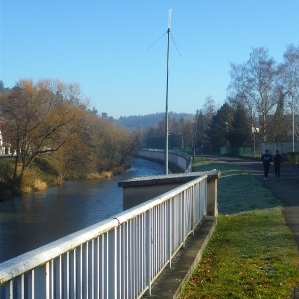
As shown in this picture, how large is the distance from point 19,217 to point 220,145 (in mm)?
73251

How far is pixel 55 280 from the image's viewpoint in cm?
296

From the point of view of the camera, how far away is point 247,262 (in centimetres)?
757

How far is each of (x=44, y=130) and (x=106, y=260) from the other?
44.4 metres

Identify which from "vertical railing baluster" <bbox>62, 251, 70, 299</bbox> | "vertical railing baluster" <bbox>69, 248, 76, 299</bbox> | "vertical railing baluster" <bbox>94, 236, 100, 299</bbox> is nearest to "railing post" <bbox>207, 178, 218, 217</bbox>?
"vertical railing baluster" <bbox>94, 236, 100, 299</bbox>

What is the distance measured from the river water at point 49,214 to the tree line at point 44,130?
13.7 ft

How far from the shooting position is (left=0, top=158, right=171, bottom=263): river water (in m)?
22.6

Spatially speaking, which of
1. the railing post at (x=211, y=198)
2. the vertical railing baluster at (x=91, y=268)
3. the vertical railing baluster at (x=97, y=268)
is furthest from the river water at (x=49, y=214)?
the vertical railing baluster at (x=91, y=268)

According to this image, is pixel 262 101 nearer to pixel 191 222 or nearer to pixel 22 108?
pixel 22 108

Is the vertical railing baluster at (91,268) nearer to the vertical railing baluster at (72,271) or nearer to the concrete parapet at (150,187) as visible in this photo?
the vertical railing baluster at (72,271)

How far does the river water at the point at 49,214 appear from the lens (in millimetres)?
22562

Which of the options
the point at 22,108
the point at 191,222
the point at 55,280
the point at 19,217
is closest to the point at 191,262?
the point at 191,222

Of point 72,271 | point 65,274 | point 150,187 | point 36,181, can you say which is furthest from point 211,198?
point 36,181

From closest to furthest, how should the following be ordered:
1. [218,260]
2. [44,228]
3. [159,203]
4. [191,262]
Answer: [159,203]
[191,262]
[218,260]
[44,228]

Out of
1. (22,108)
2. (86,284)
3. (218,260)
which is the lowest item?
(218,260)
